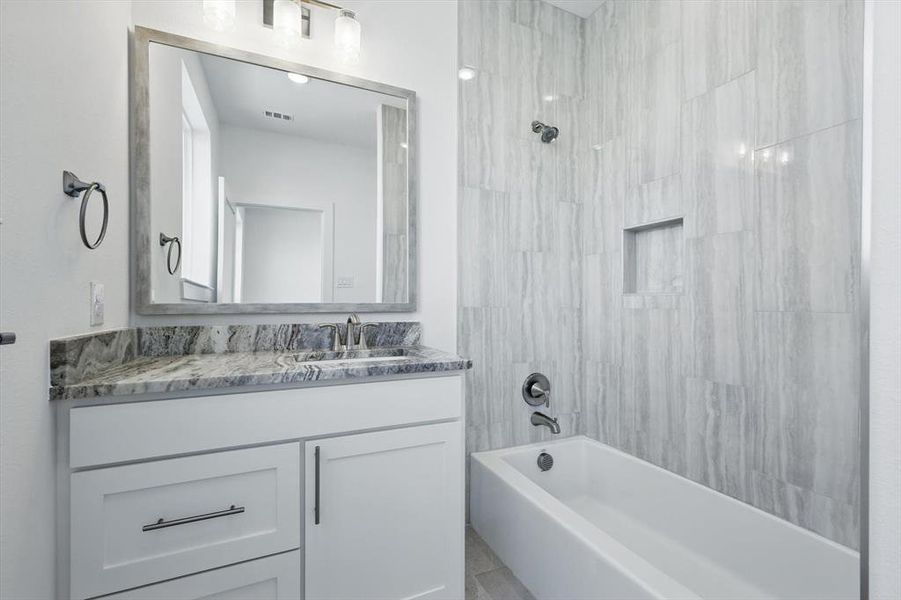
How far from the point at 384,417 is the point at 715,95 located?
1.81 m

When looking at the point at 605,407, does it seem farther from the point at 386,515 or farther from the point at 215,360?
the point at 215,360

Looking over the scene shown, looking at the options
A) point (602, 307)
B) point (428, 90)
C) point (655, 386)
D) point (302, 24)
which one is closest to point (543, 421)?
point (655, 386)

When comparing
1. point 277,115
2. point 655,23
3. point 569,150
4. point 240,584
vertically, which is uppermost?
point 655,23

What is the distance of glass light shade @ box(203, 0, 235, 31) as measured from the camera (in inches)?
57.9

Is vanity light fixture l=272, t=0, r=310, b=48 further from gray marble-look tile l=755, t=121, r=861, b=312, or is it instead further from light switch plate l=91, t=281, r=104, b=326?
gray marble-look tile l=755, t=121, r=861, b=312

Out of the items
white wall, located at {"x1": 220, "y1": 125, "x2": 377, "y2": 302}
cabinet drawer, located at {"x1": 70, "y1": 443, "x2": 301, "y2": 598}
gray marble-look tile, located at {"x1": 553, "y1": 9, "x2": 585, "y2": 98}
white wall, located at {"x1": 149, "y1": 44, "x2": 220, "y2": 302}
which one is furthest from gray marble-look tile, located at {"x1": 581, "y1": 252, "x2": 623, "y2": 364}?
white wall, located at {"x1": 149, "y1": 44, "x2": 220, "y2": 302}

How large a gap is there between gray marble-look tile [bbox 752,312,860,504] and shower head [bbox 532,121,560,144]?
51.5 inches

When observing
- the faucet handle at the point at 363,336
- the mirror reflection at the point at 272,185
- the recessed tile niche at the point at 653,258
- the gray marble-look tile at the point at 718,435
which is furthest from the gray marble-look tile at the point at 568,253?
the faucet handle at the point at 363,336

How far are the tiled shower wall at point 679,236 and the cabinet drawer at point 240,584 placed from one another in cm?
110

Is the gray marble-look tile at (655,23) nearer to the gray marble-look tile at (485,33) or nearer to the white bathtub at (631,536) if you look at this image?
the gray marble-look tile at (485,33)

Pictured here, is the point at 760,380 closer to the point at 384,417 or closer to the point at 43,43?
the point at 384,417

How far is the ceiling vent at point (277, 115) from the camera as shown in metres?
1.63

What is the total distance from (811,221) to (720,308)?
1.39 feet

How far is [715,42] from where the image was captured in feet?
5.42
